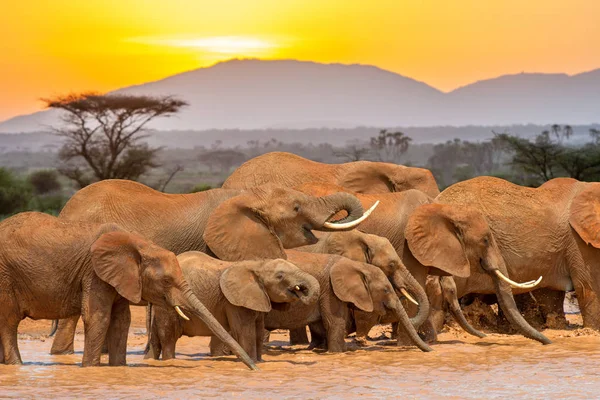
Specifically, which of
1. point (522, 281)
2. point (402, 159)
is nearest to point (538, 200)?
point (522, 281)

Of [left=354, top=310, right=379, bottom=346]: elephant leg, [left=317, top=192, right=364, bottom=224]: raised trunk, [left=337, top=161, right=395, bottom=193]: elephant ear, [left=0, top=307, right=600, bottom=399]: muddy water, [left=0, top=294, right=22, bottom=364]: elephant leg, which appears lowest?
[left=0, top=307, right=600, bottom=399]: muddy water

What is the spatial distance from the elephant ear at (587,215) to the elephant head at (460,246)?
1528mm

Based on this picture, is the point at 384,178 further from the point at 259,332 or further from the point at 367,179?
the point at 259,332

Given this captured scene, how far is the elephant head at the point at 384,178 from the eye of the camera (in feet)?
49.6

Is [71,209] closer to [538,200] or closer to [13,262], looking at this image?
[13,262]

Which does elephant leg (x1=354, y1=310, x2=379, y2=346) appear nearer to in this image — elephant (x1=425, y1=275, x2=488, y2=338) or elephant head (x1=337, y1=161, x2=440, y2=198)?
elephant (x1=425, y1=275, x2=488, y2=338)

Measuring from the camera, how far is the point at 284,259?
11.6m

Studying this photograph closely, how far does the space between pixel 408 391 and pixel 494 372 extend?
1.41 metres

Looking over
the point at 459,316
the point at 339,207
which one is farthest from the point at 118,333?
the point at 459,316

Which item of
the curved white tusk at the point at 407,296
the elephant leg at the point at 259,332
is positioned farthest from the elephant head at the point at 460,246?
the elephant leg at the point at 259,332

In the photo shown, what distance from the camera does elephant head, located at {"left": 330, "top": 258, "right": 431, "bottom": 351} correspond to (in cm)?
1159

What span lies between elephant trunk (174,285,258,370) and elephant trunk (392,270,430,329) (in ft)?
7.94

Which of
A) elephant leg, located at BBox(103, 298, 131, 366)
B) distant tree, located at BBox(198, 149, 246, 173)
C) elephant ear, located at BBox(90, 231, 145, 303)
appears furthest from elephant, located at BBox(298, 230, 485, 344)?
distant tree, located at BBox(198, 149, 246, 173)

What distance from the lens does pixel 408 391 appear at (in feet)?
32.0
